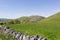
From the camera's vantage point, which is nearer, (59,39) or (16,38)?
(16,38)

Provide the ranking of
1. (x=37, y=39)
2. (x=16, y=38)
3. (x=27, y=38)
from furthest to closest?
(x=16, y=38)
(x=27, y=38)
(x=37, y=39)

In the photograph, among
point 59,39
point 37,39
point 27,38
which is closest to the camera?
point 37,39

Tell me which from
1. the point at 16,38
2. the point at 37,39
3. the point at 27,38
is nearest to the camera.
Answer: the point at 37,39

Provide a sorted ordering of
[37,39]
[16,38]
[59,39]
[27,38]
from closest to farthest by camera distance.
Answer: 1. [37,39]
2. [27,38]
3. [16,38]
4. [59,39]

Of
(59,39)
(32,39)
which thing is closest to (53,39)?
(59,39)

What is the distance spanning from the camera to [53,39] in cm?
2212

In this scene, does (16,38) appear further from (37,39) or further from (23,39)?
(37,39)

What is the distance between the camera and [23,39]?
57.4ft

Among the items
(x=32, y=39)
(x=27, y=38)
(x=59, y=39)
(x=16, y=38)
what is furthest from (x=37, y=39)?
(x=59, y=39)

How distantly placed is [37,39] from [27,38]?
6.55 feet

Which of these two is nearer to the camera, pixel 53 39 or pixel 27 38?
pixel 27 38

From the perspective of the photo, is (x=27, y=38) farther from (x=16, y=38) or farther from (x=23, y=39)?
(x=16, y=38)

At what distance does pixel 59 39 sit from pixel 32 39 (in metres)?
6.74

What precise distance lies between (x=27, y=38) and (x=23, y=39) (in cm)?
103
